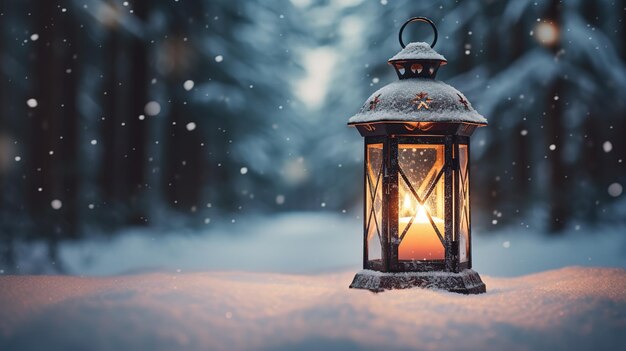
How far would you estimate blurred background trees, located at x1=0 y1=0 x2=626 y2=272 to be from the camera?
956 cm

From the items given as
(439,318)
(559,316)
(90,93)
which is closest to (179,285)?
(439,318)

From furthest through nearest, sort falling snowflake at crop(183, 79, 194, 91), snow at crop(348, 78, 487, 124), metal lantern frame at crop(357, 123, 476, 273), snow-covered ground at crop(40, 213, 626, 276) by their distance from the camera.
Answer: falling snowflake at crop(183, 79, 194, 91)
snow-covered ground at crop(40, 213, 626, 276)
metal lantern frame at crop(357, 123, 476, 273)
snow at crop(348, 78, 487, 124)

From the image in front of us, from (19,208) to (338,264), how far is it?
390 cm

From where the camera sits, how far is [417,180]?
630 centimetres

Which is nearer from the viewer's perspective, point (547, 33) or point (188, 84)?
point (547, 33)

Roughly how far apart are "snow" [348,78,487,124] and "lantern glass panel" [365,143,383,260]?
0.33m

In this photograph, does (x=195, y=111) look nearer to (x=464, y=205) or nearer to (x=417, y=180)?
(x=417, y=180)

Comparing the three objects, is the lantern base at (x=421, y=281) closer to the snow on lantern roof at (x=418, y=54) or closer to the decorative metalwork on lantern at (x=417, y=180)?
the decorative metalwork on lantern at (x=417, y=180)

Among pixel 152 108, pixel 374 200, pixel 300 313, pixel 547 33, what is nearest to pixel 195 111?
pixel 152 108

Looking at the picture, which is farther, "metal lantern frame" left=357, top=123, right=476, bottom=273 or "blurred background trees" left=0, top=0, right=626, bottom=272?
"blurred background trees" left=0, top=0, right=626, bottom=272

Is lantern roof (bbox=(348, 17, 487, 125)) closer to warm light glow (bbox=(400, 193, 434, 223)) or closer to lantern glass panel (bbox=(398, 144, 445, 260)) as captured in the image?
lantern glass panel (bbox=(398, 144, 445, 260))

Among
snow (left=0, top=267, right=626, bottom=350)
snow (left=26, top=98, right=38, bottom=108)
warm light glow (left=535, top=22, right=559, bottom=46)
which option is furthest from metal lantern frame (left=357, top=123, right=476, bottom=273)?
snow (left=26, top=98, right=38, bottom=108)

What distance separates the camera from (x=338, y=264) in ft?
29.9

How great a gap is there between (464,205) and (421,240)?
1.61ft
